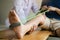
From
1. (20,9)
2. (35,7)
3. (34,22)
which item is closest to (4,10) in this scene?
A: (20,9)

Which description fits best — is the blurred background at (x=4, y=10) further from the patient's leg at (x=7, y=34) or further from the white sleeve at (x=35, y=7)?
the white sleeve at (x=35, y=7)

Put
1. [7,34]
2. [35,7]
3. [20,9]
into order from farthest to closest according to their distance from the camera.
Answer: [35,7]
[20,9]
[7,34]

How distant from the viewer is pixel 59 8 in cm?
158

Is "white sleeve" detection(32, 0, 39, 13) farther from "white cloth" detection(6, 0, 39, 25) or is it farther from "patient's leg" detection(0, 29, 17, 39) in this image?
"patient's leg" detection(0, 29, 17, 39)

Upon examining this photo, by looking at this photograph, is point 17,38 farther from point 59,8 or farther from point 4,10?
point 59,8

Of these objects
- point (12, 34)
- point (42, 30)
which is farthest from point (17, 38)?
point (42, 30)

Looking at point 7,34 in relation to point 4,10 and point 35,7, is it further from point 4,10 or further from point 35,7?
point 35,7

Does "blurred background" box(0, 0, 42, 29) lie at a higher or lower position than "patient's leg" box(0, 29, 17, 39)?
higher

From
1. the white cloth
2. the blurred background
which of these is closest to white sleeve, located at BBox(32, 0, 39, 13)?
the white cloth

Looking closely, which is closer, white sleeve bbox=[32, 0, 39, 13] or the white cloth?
the white cloth

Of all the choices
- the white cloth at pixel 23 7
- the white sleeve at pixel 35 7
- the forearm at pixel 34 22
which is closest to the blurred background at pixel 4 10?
the white cloth at pixel 23 7

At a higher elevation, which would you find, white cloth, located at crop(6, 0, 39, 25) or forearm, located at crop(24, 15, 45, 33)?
white cloth, located at crop(6, 0, 39, 25)

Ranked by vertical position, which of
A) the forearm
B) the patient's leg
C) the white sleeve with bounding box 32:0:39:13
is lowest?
the patient's leg

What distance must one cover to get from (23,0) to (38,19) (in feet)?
0.69
